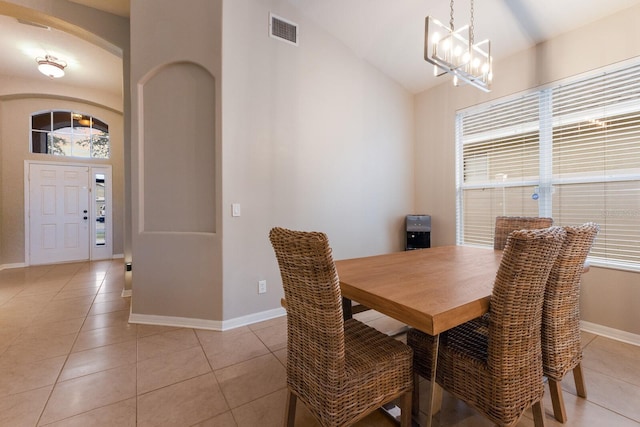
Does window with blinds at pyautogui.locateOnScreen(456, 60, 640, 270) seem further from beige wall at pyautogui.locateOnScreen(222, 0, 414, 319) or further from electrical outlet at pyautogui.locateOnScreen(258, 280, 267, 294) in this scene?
electrical outlet at pyautogui.locateOnScreen(258, 280, 267, 294)

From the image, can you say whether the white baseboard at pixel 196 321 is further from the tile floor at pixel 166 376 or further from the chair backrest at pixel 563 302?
the chair backrest at pixel 563 302

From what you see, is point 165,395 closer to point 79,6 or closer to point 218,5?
point 218,5

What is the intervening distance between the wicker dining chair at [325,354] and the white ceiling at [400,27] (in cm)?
283

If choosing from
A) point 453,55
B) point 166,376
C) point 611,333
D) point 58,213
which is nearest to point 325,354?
point 166,376

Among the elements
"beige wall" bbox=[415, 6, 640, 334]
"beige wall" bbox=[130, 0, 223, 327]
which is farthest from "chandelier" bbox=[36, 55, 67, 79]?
"beige wall" bbox=[415, 6, 640, 334]

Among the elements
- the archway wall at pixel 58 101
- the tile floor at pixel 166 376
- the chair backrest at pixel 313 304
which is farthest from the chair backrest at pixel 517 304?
the archway wall at pixel 58 101

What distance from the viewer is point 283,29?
9.51 ft

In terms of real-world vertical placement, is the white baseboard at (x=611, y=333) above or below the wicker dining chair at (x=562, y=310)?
below

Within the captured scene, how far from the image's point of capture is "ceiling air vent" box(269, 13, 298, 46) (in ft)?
9.26

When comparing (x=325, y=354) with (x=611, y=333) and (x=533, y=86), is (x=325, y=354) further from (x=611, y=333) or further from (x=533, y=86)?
(x=533, y=86)

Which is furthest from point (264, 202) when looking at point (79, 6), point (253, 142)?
point (79, 6)

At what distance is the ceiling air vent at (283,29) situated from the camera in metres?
2.82

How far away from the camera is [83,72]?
481 centimetres

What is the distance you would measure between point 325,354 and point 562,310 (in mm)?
1324
